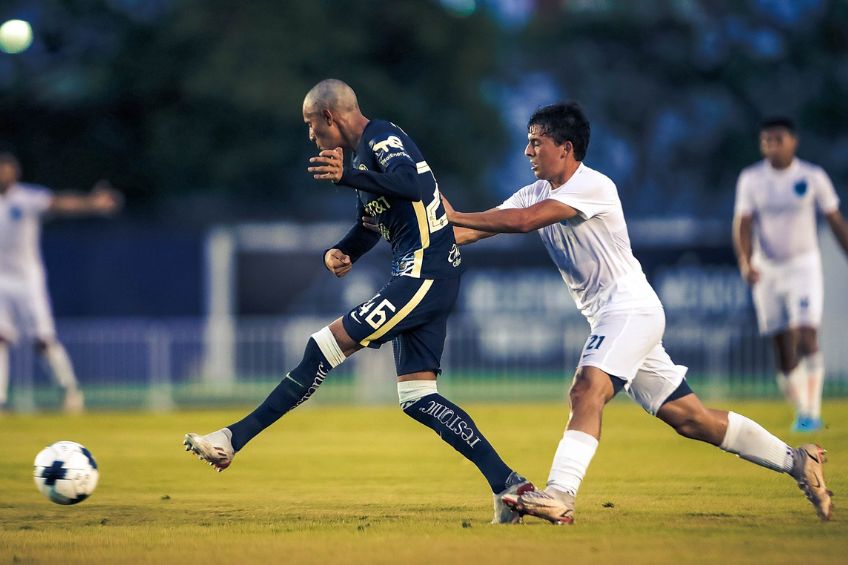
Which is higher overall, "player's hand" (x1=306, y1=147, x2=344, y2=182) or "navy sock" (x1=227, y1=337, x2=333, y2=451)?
"player's hand" (x1=306, y1=147, x2=344, y2=182)

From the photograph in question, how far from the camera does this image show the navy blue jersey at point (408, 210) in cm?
849

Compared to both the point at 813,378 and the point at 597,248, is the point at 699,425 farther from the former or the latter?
the point at 813,378

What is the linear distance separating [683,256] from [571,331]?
2.70 metres

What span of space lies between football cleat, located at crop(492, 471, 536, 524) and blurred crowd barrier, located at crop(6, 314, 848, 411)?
14386 millimetres

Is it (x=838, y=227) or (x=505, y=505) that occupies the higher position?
(x=838, y=227)

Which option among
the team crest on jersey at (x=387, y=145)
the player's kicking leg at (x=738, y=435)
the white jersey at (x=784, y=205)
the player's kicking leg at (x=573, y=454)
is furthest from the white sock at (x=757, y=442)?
the white jersey at (x=784, y=205)

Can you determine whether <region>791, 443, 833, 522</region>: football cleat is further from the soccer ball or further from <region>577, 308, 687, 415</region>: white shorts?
the soccer ball

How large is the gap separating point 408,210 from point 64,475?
248 centimetres

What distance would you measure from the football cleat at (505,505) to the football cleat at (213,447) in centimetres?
146

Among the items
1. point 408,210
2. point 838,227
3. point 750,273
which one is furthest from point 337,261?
point 838,227

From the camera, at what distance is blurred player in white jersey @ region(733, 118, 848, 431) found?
46.4 feet

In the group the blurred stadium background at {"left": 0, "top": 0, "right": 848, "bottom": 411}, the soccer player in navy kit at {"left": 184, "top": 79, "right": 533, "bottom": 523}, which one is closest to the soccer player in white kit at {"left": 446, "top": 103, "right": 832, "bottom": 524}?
the soccer player in navy kit at {"left": 184, "top": 79, "right": 533, "bottom": 523}

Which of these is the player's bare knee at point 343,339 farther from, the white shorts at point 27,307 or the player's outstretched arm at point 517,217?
the white shorts at point 27,307

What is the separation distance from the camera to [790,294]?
1423 cm
